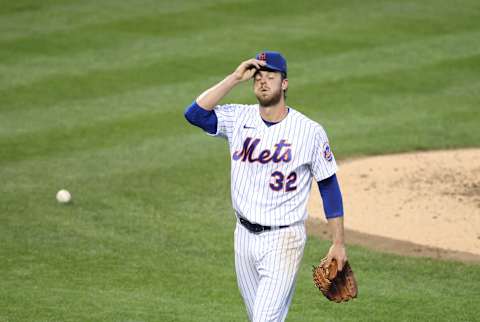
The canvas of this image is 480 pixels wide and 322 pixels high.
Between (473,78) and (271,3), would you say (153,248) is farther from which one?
(271,3)

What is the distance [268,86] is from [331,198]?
33.2 inches

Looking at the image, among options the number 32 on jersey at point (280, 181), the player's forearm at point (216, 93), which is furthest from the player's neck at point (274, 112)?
the number 32 on jersey at point (280, 181)

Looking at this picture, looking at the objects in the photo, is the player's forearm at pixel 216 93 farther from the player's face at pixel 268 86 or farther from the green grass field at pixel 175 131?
the green grass field at pixel 175 131

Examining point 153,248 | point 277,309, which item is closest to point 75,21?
point 153,248

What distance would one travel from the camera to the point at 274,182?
646cm

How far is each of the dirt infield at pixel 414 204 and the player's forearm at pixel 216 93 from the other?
14.4ft

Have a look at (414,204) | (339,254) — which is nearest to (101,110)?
(414,204)

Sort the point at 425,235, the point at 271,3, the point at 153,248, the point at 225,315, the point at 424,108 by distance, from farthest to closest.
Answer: the point at 271,3 < the point at 424,108 < the point at 425,235 < the point at 153,248 < the point at 225,315

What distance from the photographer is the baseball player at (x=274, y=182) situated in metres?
6.44

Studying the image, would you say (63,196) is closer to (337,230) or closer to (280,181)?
(280,181)

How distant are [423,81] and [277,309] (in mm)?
11329

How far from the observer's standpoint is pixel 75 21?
19188 millimetres

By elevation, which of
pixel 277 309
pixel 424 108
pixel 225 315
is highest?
pixel 277 309

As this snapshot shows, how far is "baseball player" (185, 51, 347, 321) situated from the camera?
21.1ft
